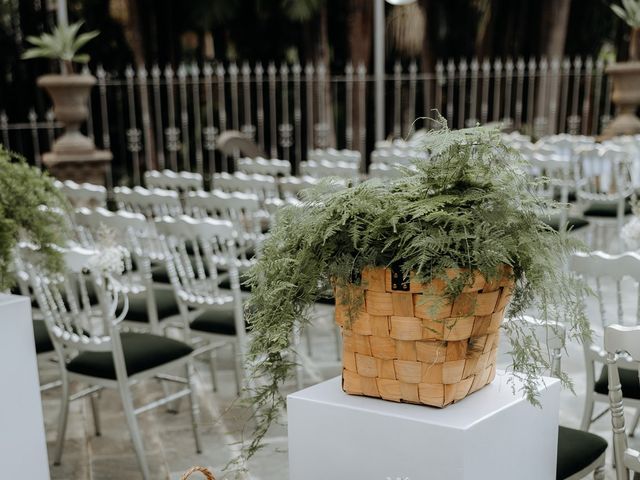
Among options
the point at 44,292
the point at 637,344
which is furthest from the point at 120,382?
the point at 637,344

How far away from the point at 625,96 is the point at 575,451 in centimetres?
776

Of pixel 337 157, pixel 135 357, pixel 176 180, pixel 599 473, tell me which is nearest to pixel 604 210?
pixel 337 157

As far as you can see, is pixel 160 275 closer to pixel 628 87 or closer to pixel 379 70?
pixel 379 70

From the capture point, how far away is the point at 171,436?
3535 millimetres

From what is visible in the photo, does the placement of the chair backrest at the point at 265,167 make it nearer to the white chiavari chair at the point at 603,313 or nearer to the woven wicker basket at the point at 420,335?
the white chiavari chair at the point at 603,313

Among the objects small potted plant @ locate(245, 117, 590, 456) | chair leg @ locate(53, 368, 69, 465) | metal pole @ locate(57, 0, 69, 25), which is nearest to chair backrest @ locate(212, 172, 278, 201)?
chair leg @ locate(53, 368, 69, 465)

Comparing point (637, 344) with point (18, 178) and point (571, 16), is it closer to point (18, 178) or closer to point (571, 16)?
point (18, 178)

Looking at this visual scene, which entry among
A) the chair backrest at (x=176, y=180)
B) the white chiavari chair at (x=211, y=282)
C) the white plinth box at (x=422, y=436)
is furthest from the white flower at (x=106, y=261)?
the chair backrest at (x=176, y=180)

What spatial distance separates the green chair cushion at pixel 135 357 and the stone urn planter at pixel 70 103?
4573 mm

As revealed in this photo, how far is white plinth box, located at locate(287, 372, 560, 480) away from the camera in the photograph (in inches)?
58.0

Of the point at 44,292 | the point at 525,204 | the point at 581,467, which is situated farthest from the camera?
the point at 44,292

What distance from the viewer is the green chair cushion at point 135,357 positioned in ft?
10.1

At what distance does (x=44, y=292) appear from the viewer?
3.29 metres

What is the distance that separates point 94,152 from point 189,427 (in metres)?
4.57
